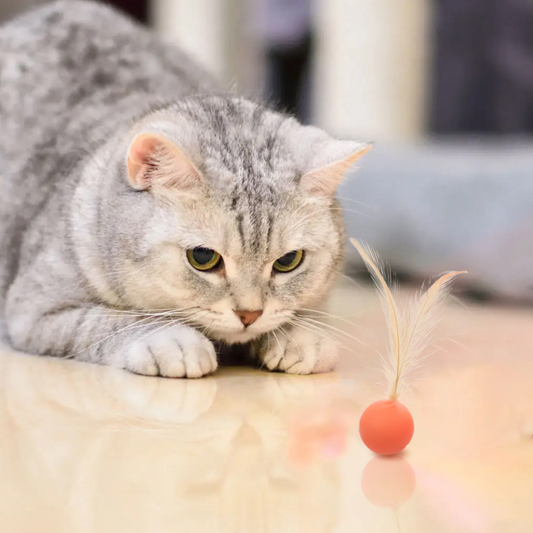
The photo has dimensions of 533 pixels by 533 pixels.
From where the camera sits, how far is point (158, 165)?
47.4 inches

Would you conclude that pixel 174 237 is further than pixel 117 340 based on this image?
No

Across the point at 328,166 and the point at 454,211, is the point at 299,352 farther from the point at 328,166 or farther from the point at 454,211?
the point at 454,211

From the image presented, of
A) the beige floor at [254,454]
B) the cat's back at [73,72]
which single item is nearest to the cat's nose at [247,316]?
the beige floor at [254,454]

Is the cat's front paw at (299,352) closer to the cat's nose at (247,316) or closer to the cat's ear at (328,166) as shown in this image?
the cat's nose at (247,316)

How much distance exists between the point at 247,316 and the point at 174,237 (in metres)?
0.19

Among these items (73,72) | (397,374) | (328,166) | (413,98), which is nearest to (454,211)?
(413,98)

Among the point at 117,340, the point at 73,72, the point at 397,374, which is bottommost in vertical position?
the point at 117,340

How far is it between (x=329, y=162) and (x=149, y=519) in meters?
0.78

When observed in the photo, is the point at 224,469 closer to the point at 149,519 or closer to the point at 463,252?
the point at 149,519

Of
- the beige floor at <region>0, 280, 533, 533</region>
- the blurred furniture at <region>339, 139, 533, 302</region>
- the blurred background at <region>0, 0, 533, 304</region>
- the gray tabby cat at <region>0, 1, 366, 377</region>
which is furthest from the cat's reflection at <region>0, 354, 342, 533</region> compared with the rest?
the blurred furniture at <region>339, 139, 533, 302</region>

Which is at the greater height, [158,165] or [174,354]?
[158,165]

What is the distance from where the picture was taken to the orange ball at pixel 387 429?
0.89 m

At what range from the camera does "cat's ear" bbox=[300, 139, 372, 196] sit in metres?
1.27

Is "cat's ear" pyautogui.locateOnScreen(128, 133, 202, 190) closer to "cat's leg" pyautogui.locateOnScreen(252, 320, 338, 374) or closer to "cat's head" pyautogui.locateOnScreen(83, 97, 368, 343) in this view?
"cat's head" pyautogui.locateOnScreen(83, 97, 368, 343)
